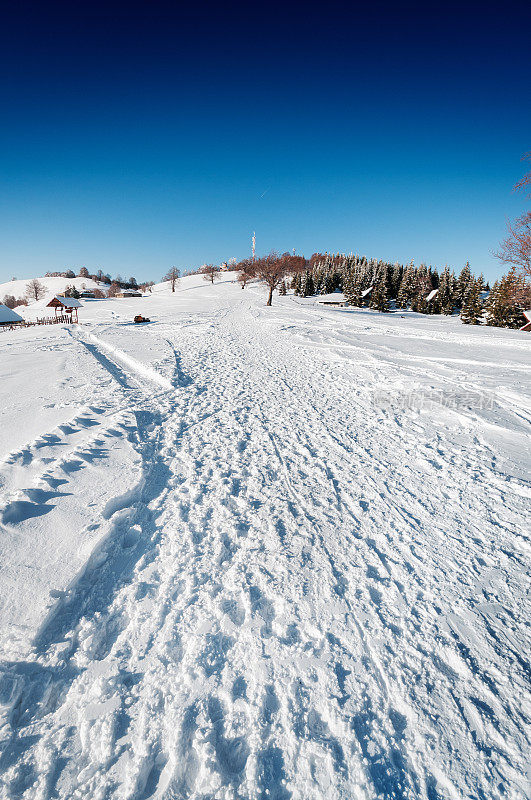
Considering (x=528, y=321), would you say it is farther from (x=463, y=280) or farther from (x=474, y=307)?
(x=463, y=280)

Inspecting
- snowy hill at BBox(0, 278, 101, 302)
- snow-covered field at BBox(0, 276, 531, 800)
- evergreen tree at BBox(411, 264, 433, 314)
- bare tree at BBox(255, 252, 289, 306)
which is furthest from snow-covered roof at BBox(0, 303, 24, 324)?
snowy hill at BBox(0, 278, 101, 302)

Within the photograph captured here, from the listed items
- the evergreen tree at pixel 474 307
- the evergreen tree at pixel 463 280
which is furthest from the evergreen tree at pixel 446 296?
the evergreen tree at pixel 474 307

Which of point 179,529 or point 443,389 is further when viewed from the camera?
point 443,389

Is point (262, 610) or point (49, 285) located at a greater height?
point (49, 285)

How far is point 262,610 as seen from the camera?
8.34 feet

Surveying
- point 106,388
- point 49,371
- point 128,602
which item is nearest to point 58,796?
point 128,602

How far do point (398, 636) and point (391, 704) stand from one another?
0.46m

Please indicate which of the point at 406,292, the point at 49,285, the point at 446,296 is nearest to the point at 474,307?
the point at 446,296

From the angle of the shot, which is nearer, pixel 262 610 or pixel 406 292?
pixel 262 610

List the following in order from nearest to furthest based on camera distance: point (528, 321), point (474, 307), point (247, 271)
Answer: point (528, 321)
point (474, 307)
point (247, 271)

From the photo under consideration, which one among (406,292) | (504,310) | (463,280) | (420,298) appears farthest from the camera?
(406,292)

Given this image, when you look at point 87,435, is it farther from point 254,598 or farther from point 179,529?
point 254,598

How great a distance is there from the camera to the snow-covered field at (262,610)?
1.73m

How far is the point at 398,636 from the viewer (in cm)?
236
